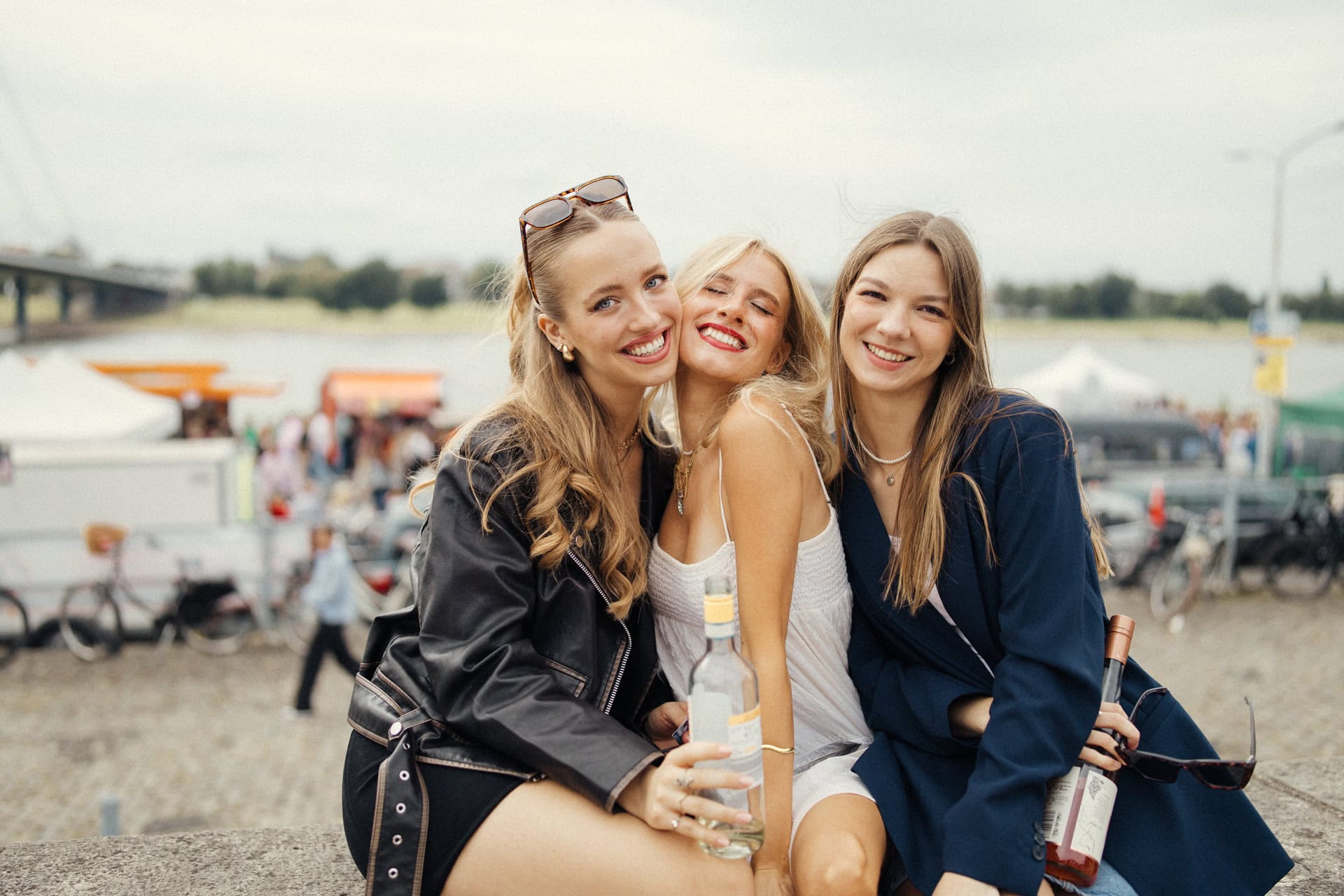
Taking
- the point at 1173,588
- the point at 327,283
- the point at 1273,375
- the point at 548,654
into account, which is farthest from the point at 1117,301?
the point at 548,654

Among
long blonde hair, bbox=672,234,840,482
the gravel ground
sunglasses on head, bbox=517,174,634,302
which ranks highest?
sunglasses on head, bbox=517,174,634,302

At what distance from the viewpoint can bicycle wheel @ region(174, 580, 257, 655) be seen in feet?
34.8

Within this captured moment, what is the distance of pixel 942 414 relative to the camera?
2.23m

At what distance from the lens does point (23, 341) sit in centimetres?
3922

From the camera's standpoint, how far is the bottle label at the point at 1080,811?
1876 millimetres

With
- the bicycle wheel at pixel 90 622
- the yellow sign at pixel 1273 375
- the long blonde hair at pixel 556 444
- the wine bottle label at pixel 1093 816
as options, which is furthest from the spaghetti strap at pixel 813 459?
the yellow sign at pixel 1273 375

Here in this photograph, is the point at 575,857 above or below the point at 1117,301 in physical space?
below

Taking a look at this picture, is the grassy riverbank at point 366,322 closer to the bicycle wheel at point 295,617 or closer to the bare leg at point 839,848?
the bicycle wheel at point 295,617

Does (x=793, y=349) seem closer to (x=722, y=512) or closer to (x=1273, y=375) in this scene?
(x=722, y=512)

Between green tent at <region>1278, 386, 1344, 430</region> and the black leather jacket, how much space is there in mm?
19681

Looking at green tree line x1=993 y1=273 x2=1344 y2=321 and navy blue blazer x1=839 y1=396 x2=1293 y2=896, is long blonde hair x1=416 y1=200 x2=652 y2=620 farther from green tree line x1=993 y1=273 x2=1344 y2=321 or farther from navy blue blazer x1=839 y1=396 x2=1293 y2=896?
green tree line x1=993 y1=273 x2=1344 y2=321

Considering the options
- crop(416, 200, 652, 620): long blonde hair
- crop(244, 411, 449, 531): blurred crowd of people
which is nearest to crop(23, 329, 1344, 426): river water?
crop(244, 411, 449, 531): blurred crowd of people

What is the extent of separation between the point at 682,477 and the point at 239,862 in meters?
1.51

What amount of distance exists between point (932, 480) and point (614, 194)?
3.38 feet
